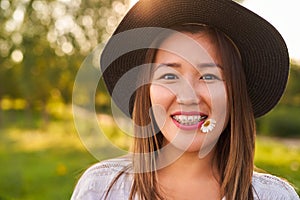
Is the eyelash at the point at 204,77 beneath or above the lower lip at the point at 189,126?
above

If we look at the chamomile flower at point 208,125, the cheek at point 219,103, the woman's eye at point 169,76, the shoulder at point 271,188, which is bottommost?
the shoulder at point 271,188

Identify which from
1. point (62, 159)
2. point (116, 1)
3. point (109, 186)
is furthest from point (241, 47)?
point (62, 159)

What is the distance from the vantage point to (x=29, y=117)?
910 inches

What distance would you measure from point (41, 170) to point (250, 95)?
27.6 feet

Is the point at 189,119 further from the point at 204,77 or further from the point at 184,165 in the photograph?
the point at 184,165

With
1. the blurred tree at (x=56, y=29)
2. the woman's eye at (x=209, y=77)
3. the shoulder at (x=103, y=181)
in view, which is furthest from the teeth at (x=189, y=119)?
the blurred tree at (x=56, y=29)

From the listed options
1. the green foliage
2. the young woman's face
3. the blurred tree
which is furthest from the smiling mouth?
the green foliage

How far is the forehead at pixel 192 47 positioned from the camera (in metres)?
2.18

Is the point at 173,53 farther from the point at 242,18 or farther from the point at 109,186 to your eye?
the point at 109,186

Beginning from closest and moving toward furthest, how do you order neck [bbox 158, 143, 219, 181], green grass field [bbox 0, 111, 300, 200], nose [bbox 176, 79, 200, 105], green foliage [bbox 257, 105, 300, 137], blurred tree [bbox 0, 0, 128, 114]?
nose [bbox 176, 79, 200, 105]
neck [bbox 158, 143, 219, 181]
green grass field [bbox 0, 111, 300, 200]
blurred tree [bbox 0, 0, 128, 114]
green foliage [bbox 257, 105, 300, 137]

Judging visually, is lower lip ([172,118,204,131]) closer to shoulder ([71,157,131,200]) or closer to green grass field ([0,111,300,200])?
shoulder ([71,157,131,200])

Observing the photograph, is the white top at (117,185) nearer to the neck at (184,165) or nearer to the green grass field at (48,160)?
the neck at (184,165)

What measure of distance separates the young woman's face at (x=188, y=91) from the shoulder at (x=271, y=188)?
26 centimetres

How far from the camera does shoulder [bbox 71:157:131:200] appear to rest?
7.48 ft
